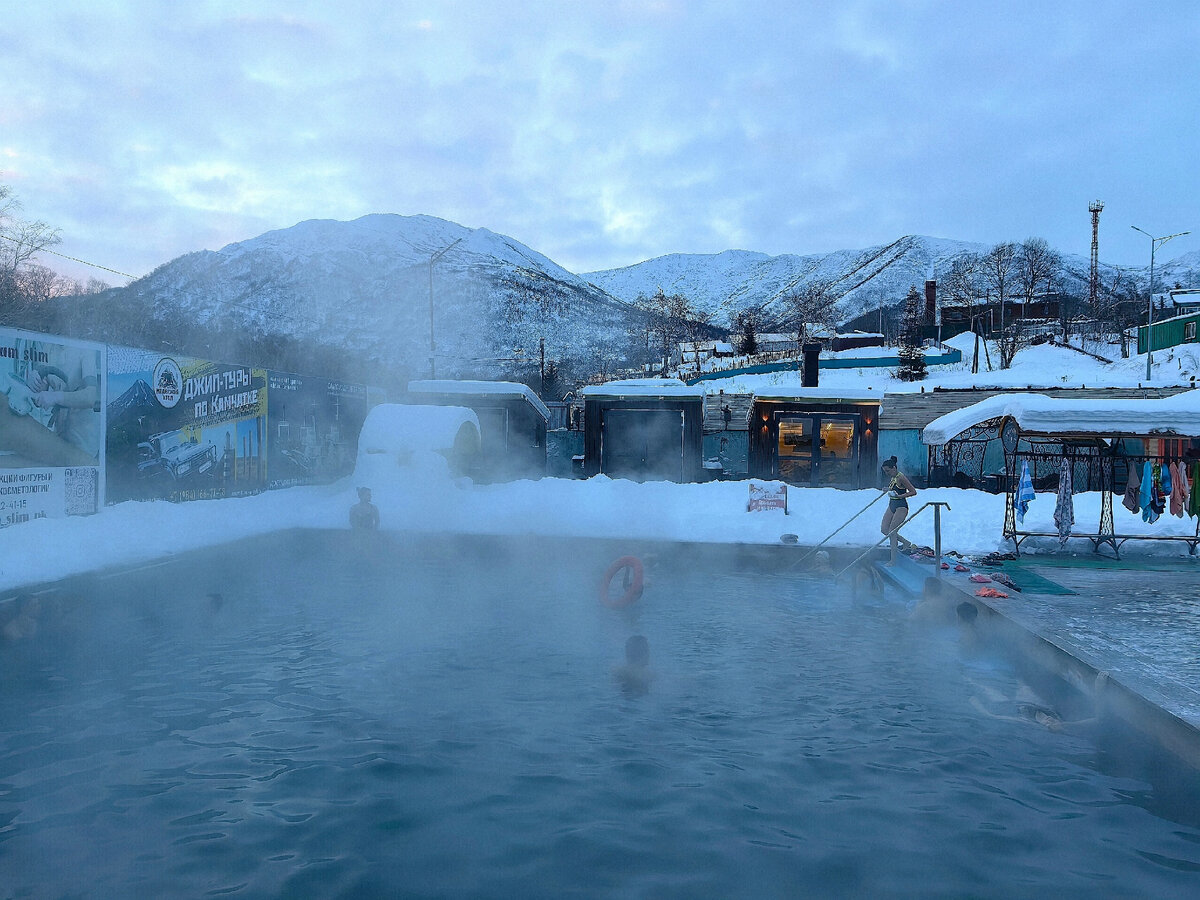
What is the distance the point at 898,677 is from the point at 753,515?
8.60 meters

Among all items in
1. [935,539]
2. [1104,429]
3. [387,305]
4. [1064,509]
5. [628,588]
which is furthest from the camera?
[387,305]

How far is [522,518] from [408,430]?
485 cm

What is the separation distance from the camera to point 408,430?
20.0 m

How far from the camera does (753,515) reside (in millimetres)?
16984

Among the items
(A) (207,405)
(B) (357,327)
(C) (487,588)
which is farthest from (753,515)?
(B) (357,327)

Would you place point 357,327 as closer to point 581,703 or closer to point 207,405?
point 207,405

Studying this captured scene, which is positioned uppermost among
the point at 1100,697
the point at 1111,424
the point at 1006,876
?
the point at 1111,424

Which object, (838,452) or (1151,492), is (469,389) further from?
(1151,492)

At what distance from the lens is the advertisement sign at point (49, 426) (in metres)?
12.7

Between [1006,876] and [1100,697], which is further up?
[1100,697]

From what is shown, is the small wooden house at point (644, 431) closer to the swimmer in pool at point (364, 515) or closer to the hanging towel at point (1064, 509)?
the swimmer in pool at point (364, 515)

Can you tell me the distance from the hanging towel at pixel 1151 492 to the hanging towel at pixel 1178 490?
0.20 m

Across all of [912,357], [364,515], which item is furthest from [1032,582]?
[912,357]

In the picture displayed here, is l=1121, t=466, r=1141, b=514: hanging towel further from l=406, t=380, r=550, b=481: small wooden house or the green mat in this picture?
l=406, t=380, r=550, b=481: small wooden house
